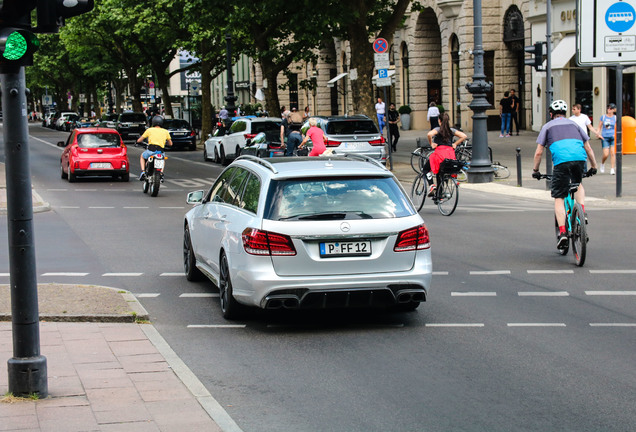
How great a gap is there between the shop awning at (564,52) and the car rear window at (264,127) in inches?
461

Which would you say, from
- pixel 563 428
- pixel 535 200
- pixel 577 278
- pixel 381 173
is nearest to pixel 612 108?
pixel 535 200

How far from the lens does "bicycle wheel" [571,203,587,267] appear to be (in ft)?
38.2

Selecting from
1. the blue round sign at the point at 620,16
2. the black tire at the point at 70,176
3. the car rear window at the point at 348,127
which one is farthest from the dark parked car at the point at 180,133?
the blue round sign at the point at 620,16

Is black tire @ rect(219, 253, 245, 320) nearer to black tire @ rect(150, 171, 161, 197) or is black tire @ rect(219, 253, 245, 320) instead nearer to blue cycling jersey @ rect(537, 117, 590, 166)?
blue cycling jersey @ rect(537, 117, 590, 166)

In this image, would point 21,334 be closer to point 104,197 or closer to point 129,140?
point 104,197

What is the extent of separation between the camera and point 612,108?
25.3m

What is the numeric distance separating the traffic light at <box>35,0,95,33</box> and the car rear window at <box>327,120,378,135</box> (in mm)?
22388

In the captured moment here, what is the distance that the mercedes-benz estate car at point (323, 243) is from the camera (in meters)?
8.48

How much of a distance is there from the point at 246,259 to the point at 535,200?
42.3ft

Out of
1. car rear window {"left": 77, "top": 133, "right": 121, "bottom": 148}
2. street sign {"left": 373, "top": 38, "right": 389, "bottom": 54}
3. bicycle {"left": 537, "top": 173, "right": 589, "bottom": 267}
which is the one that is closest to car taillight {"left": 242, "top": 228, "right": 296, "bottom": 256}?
bicycle {"left": 537, "top": 173, "right": 589, "bottom": 267}

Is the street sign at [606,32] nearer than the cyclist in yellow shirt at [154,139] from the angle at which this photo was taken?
Yes

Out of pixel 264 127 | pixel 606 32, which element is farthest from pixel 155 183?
pixel 264 127

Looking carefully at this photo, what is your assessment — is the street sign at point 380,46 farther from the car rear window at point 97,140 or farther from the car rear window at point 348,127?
the car rear window at point 97,140

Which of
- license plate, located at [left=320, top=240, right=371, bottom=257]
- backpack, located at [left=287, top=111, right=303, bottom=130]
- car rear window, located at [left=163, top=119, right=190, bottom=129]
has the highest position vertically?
backpack, located at [left=287, top=111, right=303, bottom=130]
